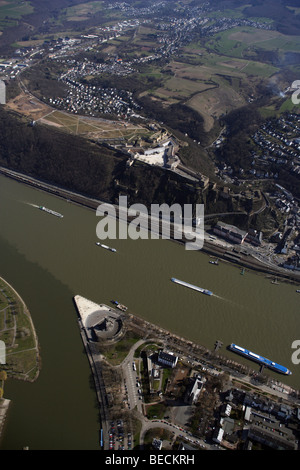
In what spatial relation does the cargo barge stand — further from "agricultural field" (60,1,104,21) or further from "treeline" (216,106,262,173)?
"agricultural field" (60,1,104,21)

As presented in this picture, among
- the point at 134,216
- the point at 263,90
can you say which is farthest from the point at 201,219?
the point at 263,90

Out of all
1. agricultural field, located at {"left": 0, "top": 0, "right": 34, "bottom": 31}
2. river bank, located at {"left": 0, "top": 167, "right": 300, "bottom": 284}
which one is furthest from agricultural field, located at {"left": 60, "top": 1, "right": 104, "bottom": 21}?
river bank, located at {"left": 0, "top": 167, "right": 300, "bottom": 284}

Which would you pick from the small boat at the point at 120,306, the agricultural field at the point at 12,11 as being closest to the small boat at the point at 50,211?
the small boat at the point at 120,306

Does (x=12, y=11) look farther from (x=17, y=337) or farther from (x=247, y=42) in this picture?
(x=17, y=337)

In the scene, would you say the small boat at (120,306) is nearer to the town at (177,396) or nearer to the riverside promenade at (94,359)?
the riverside promenade at (94,359)

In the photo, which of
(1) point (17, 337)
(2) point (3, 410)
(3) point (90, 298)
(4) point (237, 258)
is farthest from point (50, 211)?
(2) point (3, 410)
